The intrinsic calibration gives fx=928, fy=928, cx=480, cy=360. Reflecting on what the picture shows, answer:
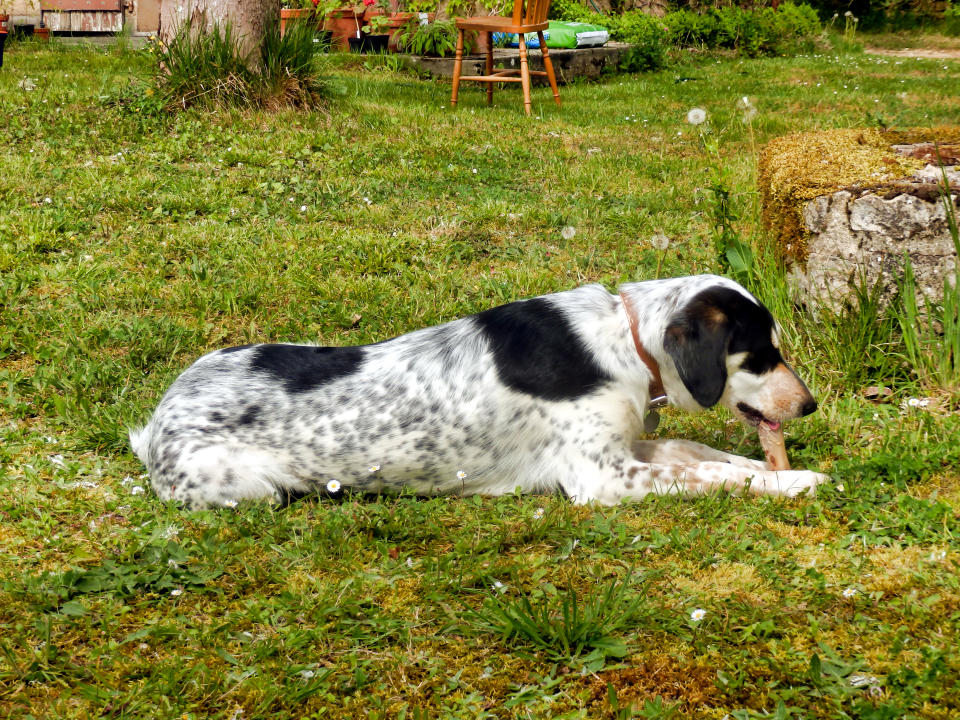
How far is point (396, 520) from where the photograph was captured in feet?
11.3

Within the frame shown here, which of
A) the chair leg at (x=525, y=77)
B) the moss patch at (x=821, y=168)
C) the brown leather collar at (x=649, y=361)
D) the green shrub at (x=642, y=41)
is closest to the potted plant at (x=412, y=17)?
the green shrub at (x=642, y=41)

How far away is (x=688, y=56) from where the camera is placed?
15.9m

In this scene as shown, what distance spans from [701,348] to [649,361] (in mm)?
259

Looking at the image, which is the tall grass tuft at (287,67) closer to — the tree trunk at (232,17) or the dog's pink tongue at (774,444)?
the tree trunk at (232,17)

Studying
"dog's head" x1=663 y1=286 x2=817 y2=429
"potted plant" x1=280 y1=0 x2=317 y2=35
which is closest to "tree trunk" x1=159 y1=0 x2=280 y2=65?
"potted plant" x1=280 y1=0 x2=317 y2=35

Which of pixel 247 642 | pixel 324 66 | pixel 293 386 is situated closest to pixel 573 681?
pixel 247 642

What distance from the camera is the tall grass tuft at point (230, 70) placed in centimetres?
841

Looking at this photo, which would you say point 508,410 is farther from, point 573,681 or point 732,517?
point 573,681

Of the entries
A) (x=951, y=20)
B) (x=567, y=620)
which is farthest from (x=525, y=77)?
(x=951, y=20)

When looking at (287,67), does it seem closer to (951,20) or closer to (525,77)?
(525,77)

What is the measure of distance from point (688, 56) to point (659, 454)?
13.6 metres

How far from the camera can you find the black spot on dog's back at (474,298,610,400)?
141 inches

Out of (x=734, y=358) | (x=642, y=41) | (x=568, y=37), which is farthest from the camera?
(x=642, y=41)

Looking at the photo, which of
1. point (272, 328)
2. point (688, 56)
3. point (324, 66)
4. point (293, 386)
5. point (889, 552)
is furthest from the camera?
point (688, 56)
